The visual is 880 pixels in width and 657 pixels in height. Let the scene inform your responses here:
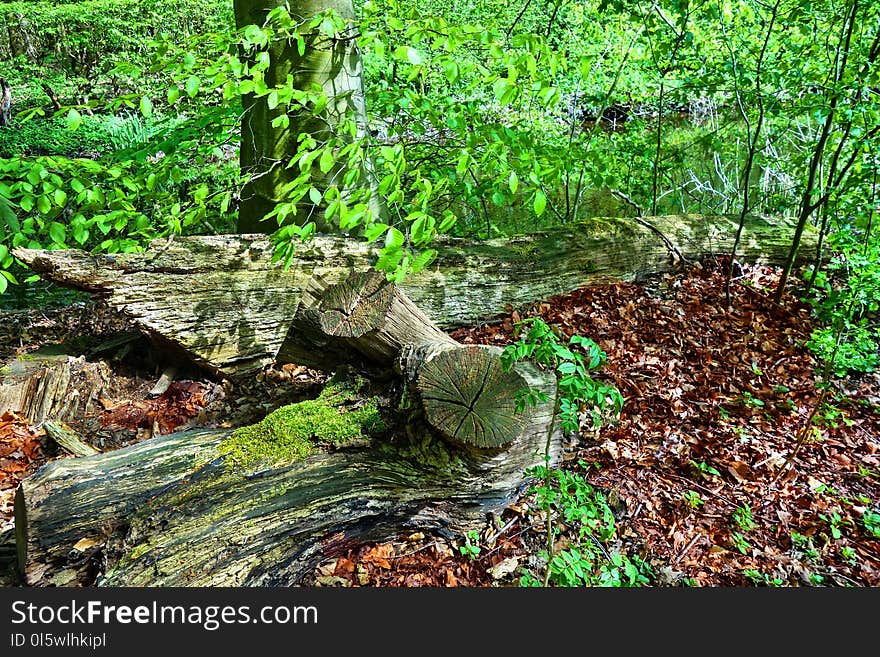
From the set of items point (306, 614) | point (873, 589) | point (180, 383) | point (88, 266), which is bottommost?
point (180, 383)

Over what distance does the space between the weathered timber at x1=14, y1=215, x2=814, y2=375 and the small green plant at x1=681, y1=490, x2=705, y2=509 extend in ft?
6.54

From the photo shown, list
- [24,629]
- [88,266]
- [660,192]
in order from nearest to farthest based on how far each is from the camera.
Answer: [24,629] → [88,266] → [660,192]

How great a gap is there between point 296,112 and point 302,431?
242cm

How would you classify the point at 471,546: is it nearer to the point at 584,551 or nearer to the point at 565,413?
the point at 584,551

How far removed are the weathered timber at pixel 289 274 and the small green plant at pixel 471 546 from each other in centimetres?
148

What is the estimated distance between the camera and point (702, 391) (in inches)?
154

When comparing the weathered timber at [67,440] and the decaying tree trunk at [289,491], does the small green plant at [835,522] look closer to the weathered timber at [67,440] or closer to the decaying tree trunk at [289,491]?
the decaying tree trunk at [289,491]

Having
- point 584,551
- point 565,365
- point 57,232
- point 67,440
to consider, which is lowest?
point 67,440

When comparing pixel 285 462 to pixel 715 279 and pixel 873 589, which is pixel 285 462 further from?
pixel 715 279

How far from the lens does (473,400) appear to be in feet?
8.41

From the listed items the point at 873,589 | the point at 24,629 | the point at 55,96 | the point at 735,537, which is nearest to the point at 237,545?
the point at 24,629

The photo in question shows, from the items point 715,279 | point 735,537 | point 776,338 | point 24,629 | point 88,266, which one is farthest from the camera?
point 715,279

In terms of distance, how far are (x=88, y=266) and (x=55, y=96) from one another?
5808 millimetres

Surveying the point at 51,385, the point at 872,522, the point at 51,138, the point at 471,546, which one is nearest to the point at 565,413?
the point at 471,546
